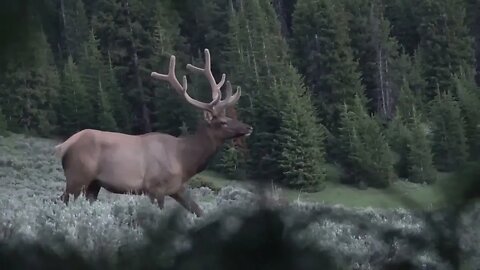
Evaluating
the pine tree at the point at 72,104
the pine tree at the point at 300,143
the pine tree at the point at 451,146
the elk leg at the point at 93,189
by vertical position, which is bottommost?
the pine tree at the point at 300,143

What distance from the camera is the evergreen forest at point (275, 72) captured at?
17.3 metres

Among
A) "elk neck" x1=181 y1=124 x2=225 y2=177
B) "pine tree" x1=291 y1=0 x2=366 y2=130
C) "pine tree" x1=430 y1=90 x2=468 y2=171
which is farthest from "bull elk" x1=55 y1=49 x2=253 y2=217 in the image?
"pine tree" x1=291 y1=0 x2=366 y2=130

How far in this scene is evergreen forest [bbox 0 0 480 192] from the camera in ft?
56.7

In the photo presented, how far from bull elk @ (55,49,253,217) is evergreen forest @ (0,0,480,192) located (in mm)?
6921

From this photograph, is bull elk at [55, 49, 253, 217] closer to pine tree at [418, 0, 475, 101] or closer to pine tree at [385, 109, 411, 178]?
pine tree at [385, 109, 411, 178]

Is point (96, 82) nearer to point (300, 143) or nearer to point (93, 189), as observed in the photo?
point (300, 143)

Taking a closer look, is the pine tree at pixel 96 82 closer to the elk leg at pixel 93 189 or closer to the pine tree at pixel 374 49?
the pine tree at pixel 374 49

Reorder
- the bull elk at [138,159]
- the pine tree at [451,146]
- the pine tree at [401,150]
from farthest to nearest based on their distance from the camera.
→ the bull elk at [138,159], the pine tree at [401,150], the pine tree at [451,146]

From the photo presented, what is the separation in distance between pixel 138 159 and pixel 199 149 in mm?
558

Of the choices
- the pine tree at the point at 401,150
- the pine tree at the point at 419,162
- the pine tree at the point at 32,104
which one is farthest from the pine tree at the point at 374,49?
the pine tree at the point at 419,162

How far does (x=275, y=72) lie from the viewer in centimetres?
1947

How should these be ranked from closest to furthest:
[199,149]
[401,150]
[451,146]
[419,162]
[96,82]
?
[451,146] < [419,162] < [401,150] < [199,149] < [96,82]

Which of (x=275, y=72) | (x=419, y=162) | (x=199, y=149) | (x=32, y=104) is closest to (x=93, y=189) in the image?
(x=199, y=149)

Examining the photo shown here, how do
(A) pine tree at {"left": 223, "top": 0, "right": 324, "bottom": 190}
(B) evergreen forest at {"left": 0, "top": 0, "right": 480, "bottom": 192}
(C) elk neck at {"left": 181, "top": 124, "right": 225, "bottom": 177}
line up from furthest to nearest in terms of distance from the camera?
(B) evergreen forest at {"left": 0, "top": 0, "right": 480, "bottom": 192}, (A) pine tree at {"left": 223, "top": 0, "right": 324, "bottom": 190}, (C) elk neck at {"left": 181, "top": 124, "right": 225, "bottom": 177}
